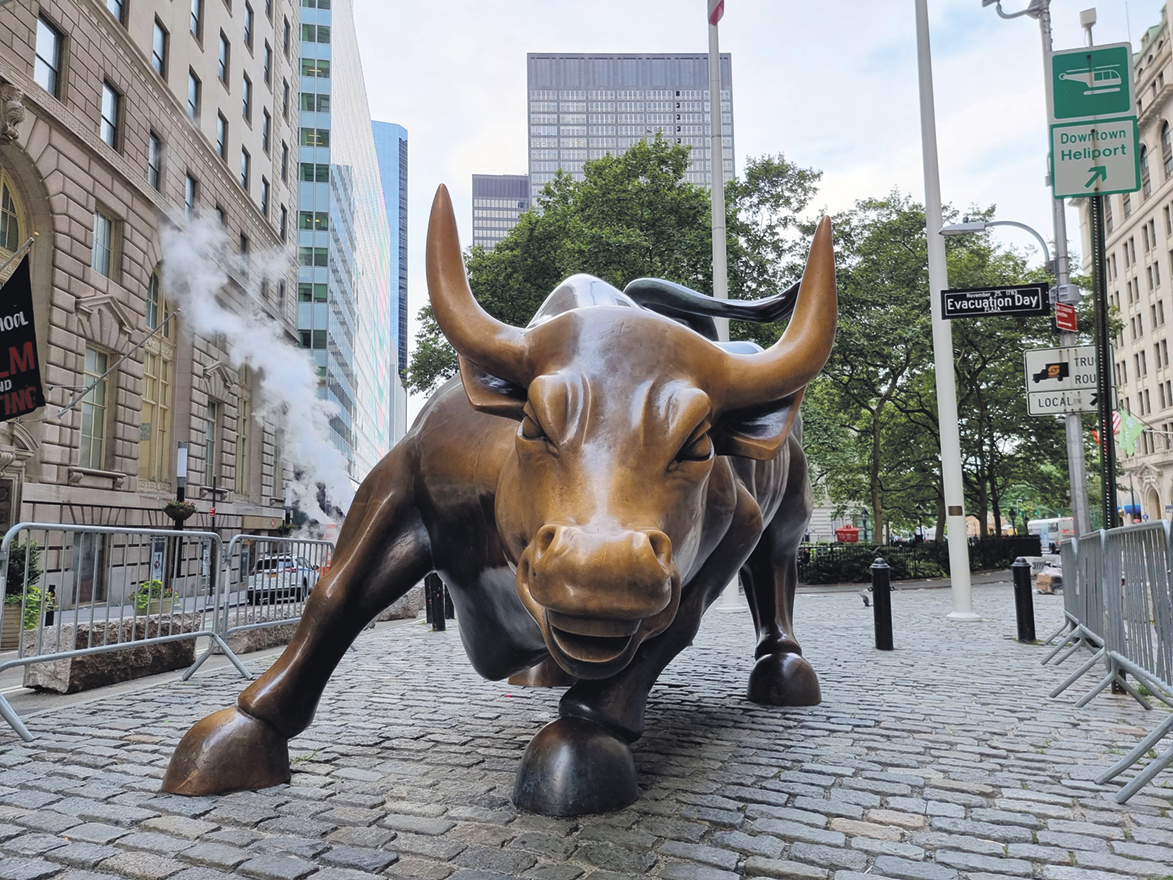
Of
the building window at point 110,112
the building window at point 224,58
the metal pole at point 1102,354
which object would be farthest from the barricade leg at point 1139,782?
the building window at point 224,58

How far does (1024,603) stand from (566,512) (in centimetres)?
842

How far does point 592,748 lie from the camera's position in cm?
289

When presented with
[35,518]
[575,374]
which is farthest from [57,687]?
[35,518]

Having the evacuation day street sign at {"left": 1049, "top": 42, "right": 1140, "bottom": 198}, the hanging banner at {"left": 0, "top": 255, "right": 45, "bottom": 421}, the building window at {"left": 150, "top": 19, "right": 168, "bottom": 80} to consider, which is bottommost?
the hanging banner at {"left": 0, "top": 255, "right": 45, "bottom": 421}

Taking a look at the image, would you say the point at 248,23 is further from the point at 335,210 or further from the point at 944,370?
the point at 944,370

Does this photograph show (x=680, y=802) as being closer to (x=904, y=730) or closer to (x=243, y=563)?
(x=904, y=730)

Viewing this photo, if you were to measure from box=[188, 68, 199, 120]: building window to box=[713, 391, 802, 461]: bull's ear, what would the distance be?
92.8 feet

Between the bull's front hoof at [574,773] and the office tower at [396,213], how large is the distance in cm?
14215

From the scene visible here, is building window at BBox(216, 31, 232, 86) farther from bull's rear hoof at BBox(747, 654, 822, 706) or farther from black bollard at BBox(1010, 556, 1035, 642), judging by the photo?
bull's rear hoof at BBox(747, 654, 822, 706)

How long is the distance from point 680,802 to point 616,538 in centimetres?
157

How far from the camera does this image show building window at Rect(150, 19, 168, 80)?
76.7ft

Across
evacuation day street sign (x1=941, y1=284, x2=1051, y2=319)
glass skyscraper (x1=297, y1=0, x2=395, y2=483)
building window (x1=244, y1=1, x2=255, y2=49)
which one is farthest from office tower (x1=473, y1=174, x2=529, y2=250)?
evacuation day street sign (x1=941, y1=284, x2=1051, y2=319)

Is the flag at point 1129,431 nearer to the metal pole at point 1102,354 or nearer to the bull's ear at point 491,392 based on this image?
the metal pole at point 1102,354

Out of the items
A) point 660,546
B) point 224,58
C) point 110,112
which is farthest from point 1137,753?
point 224,58
